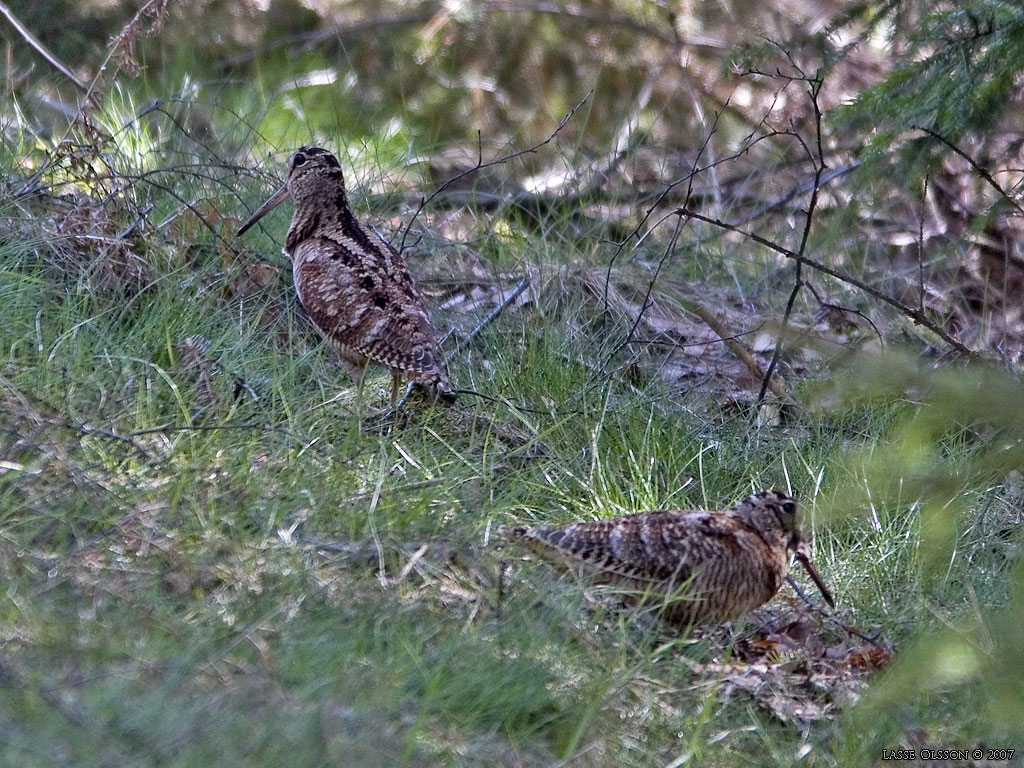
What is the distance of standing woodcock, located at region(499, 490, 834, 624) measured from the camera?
376cm

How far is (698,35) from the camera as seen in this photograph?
961 centimetres

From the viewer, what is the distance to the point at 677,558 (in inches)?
149

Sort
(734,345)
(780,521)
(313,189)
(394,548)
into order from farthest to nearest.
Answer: (734,345) → (313,189) → (780,521) → (394,548)

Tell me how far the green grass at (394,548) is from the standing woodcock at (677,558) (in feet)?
0.29

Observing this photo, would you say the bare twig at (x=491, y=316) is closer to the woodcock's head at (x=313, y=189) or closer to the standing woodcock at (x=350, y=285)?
the standing woodcock at (x=350, y=285)

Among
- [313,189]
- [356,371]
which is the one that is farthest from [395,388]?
[313,189]

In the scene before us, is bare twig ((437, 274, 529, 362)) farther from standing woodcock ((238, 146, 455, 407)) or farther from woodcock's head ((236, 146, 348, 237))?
woodcock's head ((236, 146, 348, 237))

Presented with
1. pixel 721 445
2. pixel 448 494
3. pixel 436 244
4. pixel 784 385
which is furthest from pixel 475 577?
pixel 436 244

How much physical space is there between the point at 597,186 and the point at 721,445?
2.45 meters

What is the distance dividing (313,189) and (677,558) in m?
2.69

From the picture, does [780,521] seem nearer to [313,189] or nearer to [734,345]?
[734,345]

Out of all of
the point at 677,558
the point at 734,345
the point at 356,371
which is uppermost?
the point at 356,371

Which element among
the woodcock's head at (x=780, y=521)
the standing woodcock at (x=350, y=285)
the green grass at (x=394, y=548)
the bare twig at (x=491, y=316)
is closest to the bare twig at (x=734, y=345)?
the green grass at (x=394, y=548)

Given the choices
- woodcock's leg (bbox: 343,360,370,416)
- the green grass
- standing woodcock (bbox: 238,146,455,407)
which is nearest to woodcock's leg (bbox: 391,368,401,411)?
standing woodcock (bbox: 238,146,455,407)
